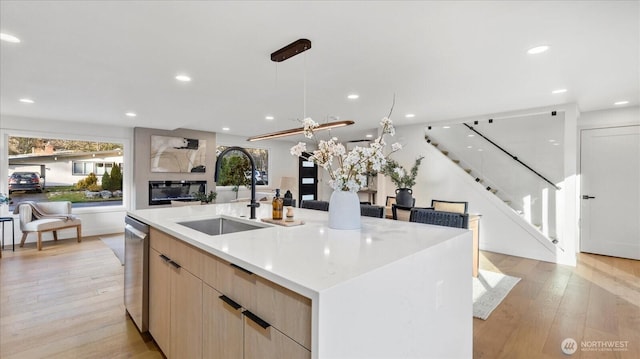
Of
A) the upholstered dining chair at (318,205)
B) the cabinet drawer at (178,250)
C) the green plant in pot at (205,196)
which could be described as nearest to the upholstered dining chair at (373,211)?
the upholstered dining chair at (318,205)

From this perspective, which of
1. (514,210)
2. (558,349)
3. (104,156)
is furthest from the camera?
(104,156)

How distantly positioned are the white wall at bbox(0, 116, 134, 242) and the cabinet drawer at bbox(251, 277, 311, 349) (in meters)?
6.56

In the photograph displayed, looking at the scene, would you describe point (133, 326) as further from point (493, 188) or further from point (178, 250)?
point (493, 188)

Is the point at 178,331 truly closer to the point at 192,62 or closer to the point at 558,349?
the point at 192,62

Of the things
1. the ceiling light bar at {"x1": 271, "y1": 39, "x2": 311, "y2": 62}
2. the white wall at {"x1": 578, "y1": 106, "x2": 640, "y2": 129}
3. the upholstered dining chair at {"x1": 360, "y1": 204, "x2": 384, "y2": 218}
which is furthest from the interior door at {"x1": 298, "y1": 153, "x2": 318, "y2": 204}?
the ceiling light bar at {"x1": 271, "y1": 39, "x2": 311, "y2": 62}

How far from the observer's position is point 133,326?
→ 243 cm

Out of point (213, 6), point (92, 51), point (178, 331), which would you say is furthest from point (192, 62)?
point (178, 331)

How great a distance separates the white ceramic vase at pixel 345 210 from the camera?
181cm

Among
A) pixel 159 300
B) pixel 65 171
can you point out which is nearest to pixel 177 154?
pixel 65 171

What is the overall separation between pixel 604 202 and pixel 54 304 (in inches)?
288

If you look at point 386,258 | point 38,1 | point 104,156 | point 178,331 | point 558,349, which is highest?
point 38,1

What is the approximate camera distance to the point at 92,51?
2.48m

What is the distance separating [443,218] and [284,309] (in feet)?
5.85

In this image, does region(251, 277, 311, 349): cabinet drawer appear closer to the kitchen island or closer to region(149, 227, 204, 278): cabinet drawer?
the kitchen island
